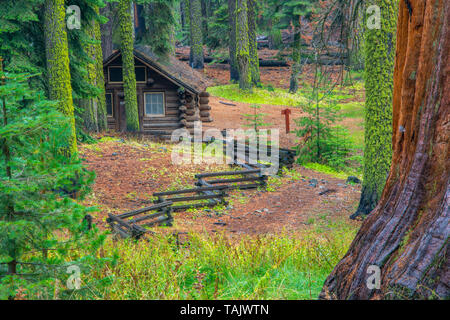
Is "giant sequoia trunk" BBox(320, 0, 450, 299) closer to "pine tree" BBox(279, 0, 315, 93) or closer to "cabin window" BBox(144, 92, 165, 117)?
"cabin window" BBox(144, 92, 165, 117)

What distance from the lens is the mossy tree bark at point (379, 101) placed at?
1146 centimetres

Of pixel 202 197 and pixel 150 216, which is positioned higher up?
pixel 150 216

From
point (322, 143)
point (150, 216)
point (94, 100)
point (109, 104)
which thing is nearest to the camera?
point (150, 216)

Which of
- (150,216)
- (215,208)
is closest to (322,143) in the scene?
(215,208)

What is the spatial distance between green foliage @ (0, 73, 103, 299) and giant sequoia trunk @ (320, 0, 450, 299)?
273cm

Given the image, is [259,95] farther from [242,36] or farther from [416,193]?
[416,193]

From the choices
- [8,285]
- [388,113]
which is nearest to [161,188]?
[388,113]

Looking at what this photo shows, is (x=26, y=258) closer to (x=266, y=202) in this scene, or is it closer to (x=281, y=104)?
(x=266, y=202)

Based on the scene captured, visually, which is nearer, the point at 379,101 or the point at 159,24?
the point at 379,101

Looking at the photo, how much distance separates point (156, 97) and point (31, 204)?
2255cm

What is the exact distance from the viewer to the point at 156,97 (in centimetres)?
2645

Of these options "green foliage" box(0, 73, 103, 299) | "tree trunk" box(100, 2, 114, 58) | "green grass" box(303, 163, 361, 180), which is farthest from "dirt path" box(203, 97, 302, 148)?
"green foliage" box(0, 73, 103, 299)

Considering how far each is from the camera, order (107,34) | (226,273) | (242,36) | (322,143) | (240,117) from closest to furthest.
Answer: (226,273) < (322,143) < (240,117) < (107,34) < (242,36)

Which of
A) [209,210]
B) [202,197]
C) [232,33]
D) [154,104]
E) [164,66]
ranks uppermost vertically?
[232,33]
